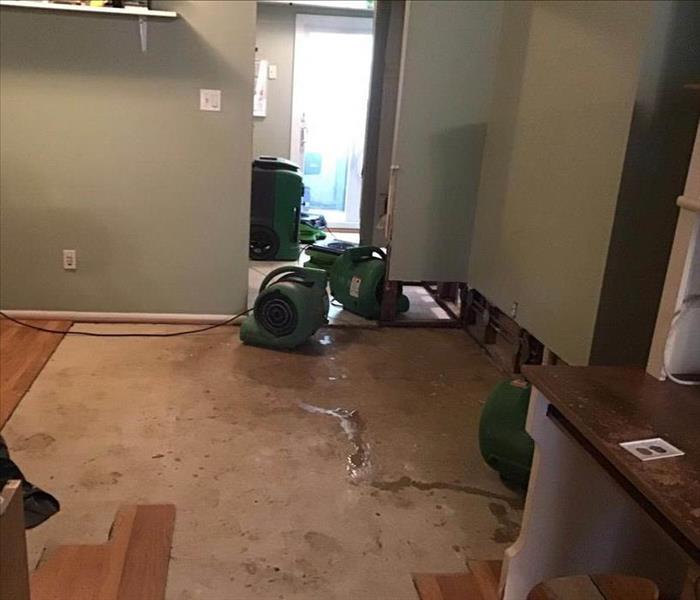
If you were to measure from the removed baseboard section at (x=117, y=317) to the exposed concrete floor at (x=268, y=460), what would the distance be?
0.29m

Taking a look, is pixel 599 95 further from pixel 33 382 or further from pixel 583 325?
pixel 33 382

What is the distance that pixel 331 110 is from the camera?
7211 mm

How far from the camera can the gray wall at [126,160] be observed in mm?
3537

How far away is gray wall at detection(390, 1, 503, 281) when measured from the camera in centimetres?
377

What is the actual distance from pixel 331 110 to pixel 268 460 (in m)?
5.30

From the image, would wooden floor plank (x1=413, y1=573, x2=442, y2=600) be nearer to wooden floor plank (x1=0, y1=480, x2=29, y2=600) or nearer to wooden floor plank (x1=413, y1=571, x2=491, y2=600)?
wooden floor plank (x1=413, y1=571, x2=491, y2=600)

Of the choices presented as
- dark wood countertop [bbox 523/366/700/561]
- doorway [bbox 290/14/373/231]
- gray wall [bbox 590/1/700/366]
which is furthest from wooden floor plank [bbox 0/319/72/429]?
doorway [bbox 290/14/373/231]

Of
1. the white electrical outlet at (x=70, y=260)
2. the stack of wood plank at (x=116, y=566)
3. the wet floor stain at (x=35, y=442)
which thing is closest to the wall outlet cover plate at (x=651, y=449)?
the stack of wood plank at (x=116, y=566)

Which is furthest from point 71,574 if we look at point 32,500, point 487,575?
point 487,575

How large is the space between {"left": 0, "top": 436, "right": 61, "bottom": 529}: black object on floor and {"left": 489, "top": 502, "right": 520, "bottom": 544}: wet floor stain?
1349 millimetres

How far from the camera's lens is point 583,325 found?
2.74m

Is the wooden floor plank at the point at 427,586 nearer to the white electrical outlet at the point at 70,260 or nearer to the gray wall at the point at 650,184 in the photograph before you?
the gray wall at the point at 650,184

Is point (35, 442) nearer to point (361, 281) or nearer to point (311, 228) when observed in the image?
point (361, 281)

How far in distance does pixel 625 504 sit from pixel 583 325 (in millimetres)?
1023
